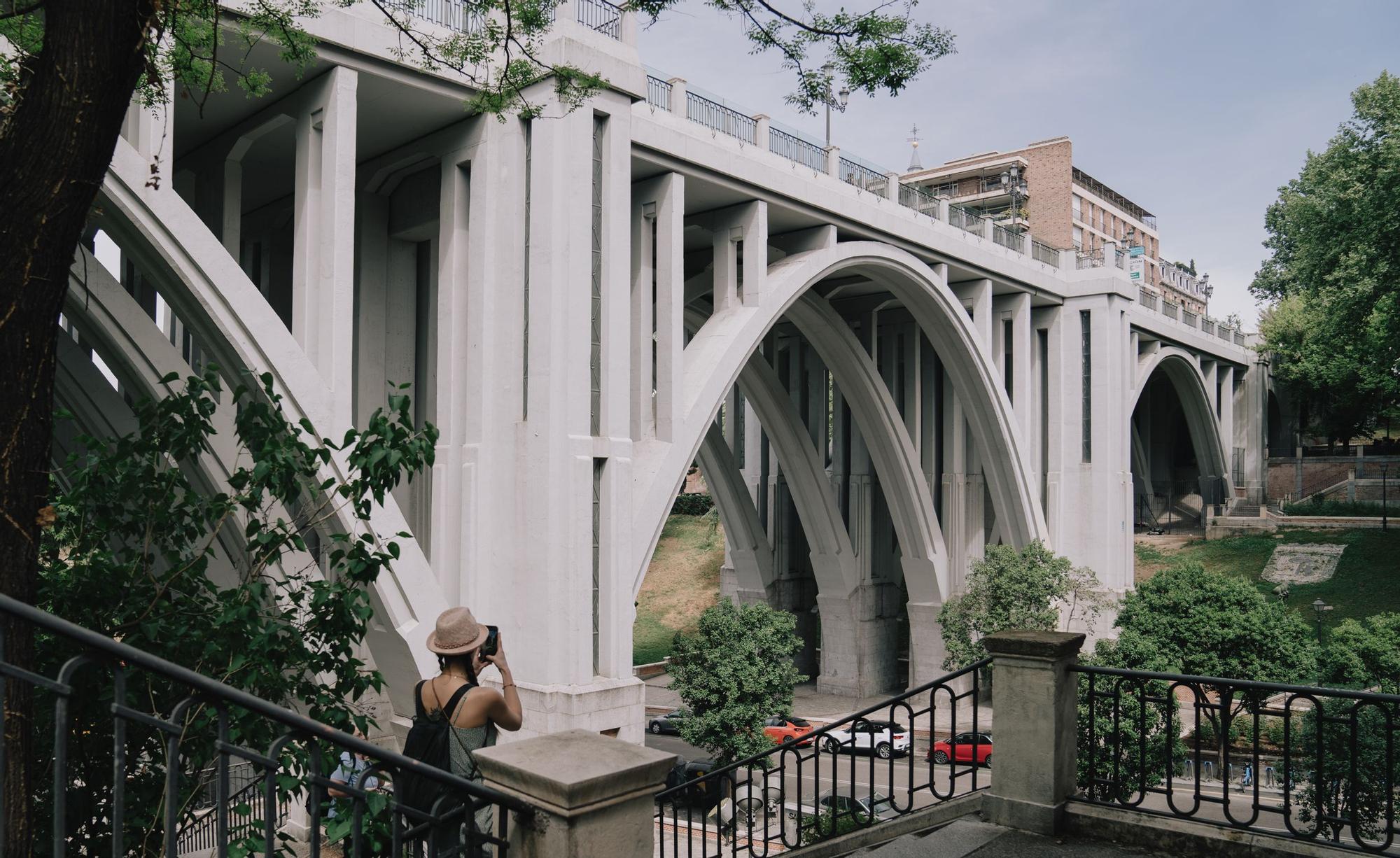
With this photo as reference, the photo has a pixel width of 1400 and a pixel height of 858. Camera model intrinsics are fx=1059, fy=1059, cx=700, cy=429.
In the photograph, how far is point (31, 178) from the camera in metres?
3.54

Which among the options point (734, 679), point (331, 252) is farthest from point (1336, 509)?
point (331, 252)

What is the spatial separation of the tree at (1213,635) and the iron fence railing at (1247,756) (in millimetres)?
1633

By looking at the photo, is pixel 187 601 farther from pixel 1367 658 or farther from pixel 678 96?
pixel 1367 658

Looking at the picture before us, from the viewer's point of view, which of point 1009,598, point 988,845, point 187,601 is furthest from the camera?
point 1009,598

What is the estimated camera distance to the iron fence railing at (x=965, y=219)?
28297mm

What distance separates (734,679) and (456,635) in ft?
67.6

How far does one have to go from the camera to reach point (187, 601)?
5.13m

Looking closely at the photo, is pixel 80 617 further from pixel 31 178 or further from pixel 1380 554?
pixel 1380 554

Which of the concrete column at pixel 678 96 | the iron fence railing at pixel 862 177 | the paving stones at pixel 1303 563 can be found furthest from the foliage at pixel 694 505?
the concrete column at pixel 678 96

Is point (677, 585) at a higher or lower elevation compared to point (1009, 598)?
lower

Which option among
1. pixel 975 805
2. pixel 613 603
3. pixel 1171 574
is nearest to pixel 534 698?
pixel 613 603

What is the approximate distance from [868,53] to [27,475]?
218 inches

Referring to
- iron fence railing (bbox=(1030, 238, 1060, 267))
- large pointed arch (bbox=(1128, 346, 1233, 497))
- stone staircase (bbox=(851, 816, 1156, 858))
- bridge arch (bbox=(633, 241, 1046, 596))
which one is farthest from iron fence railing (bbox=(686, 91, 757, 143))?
large pointed arch (bbox=(1128, 346, 1233, 497))

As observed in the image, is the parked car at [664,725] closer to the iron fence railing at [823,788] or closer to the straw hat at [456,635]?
the iron fence railing at [823,788]
